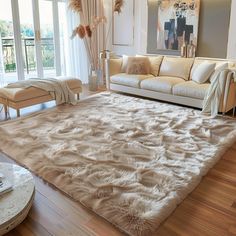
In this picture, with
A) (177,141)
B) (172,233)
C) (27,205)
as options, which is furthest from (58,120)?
(172,233)

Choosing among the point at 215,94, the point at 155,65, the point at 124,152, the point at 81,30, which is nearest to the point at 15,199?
the point at 124,152

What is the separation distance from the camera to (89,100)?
464cm

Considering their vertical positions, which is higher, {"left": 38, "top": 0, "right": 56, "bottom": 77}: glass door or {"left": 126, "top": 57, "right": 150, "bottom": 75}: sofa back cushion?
{"left": 38, "top": 0, "right": 56, "bottom": 77}: glass door

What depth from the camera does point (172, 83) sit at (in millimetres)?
4316

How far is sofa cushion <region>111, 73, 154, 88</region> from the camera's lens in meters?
4.70

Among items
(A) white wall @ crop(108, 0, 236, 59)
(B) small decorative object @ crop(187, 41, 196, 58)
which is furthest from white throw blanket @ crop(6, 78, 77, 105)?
(B) small decorative object @ crop(187, 41, 196, 58)

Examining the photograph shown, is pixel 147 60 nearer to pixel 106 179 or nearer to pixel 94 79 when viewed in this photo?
pixel 94 79

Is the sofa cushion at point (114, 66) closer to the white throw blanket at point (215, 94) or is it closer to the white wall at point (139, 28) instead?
the white wall at point (139, 28)

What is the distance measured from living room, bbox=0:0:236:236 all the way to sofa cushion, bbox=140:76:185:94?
19mm

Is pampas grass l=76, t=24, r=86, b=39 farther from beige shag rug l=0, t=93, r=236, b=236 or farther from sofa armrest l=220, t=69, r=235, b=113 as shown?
sofa armrest l=220, t=69, r=235, b=113

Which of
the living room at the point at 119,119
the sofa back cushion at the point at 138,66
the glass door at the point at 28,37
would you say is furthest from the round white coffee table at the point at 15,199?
the glass door at the point at 28,37

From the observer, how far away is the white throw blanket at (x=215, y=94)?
12.1 ft

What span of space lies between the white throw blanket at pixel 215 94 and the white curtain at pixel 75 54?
3338 mm

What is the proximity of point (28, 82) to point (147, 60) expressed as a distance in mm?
2255
